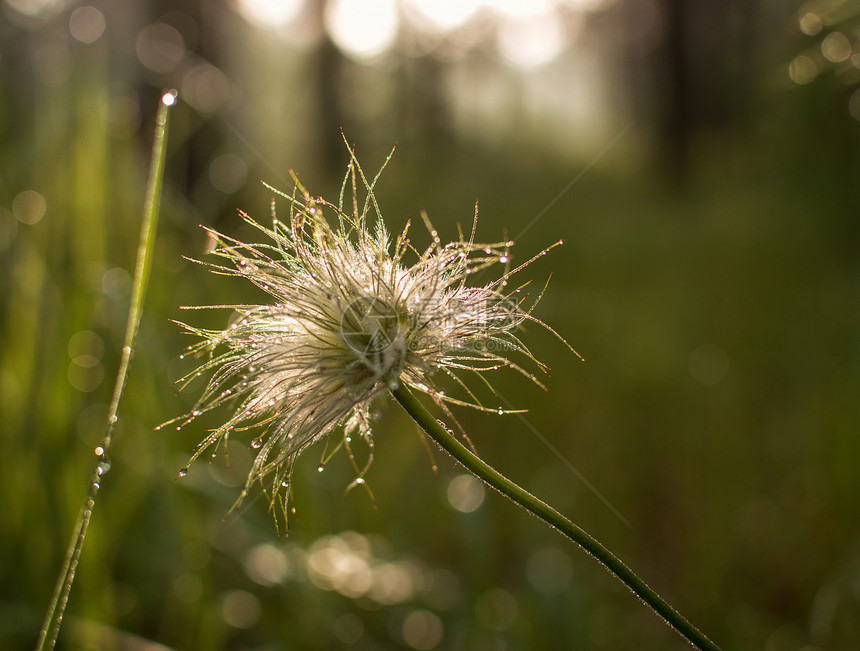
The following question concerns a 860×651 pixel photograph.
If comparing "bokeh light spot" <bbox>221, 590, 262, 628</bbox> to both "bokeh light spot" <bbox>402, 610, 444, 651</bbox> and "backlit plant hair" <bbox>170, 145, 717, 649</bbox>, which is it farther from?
"backlit plant hair" <bbox>170, 145, 717, 649</bbox>

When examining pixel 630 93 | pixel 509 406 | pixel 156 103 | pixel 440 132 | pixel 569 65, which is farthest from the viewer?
pixel 569 65

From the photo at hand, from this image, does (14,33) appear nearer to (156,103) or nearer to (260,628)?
(156,103)

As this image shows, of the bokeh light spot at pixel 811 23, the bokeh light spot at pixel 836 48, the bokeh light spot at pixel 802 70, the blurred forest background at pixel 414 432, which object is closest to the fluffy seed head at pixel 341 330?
the blurred forest background at pixel 414 432

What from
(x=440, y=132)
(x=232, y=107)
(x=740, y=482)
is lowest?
(x=740, y=482)

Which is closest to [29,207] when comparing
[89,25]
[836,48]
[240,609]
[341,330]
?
[89,25]

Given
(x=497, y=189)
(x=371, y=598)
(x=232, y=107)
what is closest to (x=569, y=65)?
(x=497, y=189)

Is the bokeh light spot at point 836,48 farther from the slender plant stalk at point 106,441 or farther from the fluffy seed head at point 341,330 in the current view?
the slender plant stalk at point 106,441
